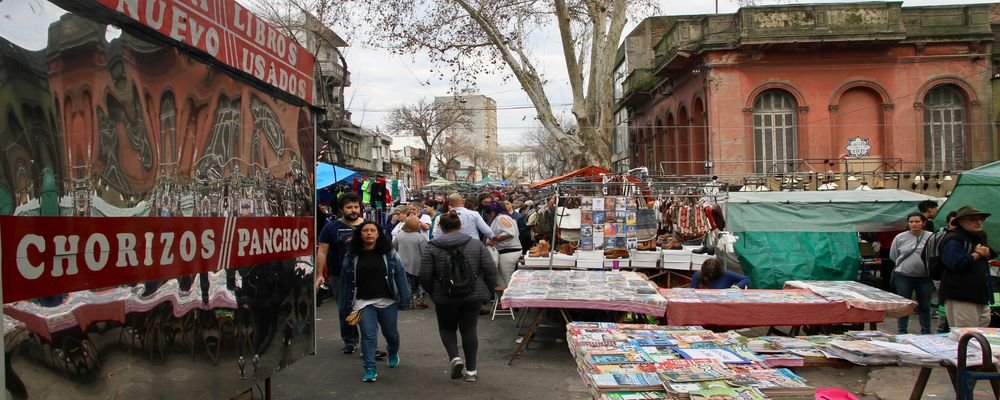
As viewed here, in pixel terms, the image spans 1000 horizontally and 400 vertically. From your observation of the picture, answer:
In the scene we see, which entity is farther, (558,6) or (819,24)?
(819,24)

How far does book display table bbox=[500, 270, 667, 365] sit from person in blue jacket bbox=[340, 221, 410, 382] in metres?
1.35

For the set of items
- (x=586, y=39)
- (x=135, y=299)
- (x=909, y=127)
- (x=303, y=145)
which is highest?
(x=586, y=39)

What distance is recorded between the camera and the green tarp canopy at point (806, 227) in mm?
11672

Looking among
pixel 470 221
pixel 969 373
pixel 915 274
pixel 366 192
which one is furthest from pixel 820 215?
pixel 366 192

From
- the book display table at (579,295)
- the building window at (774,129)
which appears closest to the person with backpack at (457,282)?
the book display table at (579,295)

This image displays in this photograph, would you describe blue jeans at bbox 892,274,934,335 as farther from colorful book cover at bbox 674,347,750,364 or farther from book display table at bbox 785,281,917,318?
colorful book cover at bbox 674,347,750,364

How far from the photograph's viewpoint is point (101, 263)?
3025mm

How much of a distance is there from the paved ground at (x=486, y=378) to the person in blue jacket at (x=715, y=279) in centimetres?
170

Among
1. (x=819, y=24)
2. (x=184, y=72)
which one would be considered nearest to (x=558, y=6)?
(x=819, y=24)

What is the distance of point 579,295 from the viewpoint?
27.2 feet

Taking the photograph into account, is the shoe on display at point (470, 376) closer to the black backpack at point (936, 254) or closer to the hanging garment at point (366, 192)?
the black backpack at point (936, 254)

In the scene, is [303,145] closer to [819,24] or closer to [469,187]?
[819,24]

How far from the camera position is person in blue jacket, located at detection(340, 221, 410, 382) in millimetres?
7324

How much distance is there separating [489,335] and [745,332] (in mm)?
3246
